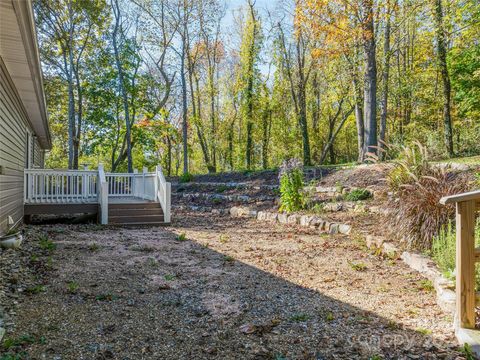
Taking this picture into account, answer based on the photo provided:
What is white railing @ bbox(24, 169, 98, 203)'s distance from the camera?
25.8 ft

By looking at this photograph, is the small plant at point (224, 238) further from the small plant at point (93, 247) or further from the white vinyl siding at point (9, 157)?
the white vinyl siding at point (9, 157)

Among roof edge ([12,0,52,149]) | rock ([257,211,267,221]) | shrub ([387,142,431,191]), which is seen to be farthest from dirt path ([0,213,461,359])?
rock ([257,211,267,221])

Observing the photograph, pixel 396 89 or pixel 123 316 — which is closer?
pixel 123 316

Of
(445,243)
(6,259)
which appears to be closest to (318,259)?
(445,243)

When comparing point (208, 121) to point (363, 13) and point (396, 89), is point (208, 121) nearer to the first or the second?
point (396, 89)

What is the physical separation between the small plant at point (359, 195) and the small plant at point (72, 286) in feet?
18.7

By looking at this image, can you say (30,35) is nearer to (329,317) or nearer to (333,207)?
(329,317)

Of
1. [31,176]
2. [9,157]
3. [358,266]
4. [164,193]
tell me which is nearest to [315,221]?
[358,266]

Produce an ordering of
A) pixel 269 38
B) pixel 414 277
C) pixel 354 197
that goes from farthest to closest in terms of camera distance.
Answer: pixel 269 38, pixel 354 197, pixel 414 277

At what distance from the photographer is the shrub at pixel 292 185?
777 cm

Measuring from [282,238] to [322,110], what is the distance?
18350 millimetres

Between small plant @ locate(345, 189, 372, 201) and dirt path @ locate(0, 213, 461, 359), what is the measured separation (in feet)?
7.77

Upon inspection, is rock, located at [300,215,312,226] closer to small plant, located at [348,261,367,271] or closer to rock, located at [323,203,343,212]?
rock, located at [323,203,343,212]

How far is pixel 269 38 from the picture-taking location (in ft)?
63.4
